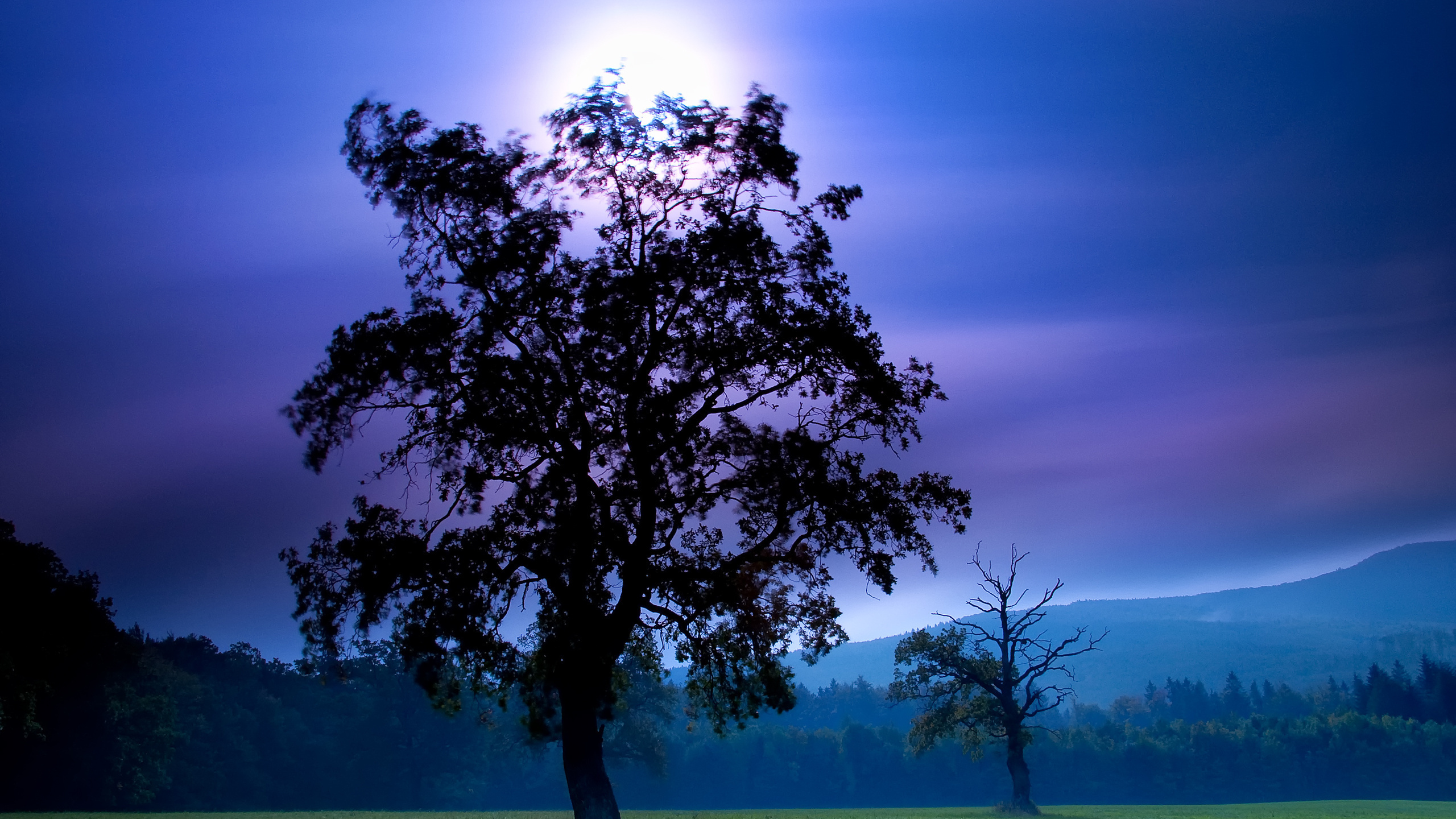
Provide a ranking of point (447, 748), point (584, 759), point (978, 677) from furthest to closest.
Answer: point (447, 748) → point (978, 677) → point (584, 759)

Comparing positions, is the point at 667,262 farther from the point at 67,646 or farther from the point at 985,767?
the point at 985,767

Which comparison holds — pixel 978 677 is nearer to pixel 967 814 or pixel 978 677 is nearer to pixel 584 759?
pixel 967 814

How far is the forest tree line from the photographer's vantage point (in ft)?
194

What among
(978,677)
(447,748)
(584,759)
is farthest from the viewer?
(447,748)

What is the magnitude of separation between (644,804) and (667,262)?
333 ft

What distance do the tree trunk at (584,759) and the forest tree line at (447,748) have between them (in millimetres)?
28250

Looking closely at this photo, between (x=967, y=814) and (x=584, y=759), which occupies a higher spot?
(x=584, y=759)

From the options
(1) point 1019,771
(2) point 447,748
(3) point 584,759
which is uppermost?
(3) point 584,759

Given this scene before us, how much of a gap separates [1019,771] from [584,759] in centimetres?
3637

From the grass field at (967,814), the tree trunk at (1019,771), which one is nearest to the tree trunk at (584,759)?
the grass field at (967,814)

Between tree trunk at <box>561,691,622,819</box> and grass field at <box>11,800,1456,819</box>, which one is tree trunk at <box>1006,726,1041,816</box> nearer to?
grass field at <box>11,800,1456,819</box>

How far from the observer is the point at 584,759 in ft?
66.1

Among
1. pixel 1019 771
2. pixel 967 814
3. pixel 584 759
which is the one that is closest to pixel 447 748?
pixel 967 814

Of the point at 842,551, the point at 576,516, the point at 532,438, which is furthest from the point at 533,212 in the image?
the point at 842,551
